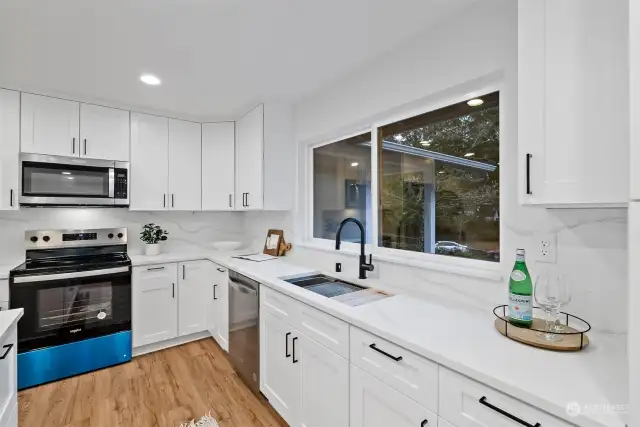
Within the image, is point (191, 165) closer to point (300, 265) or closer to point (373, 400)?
point (300, 265)

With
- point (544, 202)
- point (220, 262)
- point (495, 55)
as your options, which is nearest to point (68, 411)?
point (220, 262)

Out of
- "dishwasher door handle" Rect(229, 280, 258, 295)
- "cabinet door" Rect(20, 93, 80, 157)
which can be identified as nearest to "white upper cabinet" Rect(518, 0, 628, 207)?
"dishwasher door handle" Rect(229, 280, 258, 295)

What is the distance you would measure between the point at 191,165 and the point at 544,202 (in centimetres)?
323

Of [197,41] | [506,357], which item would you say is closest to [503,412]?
[506,357]

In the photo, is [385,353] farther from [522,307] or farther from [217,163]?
[217,163]

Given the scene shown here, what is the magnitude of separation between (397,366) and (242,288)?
60.7 inches

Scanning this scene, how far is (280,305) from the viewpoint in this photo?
1982 millimetres

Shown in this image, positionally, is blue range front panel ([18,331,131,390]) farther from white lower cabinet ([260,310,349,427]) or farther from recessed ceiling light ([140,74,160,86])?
recessed ceiling light ([140,74,160,86])

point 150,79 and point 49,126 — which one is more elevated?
point 150,79

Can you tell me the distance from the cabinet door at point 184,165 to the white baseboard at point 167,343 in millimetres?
1359

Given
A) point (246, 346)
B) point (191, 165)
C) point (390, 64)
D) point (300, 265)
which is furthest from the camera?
Result: point (191, 165)

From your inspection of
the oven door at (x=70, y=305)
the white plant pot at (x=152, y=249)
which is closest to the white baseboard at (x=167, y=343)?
the oven door at (x=70, y=305)

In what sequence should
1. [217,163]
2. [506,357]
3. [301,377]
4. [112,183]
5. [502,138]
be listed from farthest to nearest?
[217,163] → [112,183] → [301,377] → [502,138] → [506,357]

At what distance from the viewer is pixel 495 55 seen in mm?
1505
